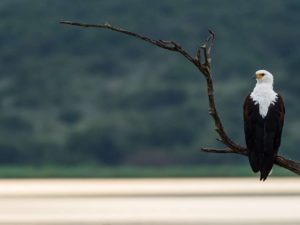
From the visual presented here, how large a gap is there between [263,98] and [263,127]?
0.92 feet

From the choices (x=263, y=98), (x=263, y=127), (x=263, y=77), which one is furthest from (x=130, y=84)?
(x=263, y=127)

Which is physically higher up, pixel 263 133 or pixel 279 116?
pixel 279 116

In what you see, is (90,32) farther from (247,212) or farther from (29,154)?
(247,212)

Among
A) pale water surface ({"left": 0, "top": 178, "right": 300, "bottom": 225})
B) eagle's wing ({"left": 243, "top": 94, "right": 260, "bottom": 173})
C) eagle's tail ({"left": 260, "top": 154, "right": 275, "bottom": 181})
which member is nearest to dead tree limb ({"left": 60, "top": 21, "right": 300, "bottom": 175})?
eagle's tail ({"left": 260, "top": 154, "right": 275, "bottom": 181})

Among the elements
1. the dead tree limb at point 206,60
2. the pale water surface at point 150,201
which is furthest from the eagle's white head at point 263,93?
the pale water surface at point 150,201

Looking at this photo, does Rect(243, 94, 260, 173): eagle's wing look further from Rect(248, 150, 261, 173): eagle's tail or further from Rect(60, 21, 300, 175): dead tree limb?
Rect(60, 21, 300, 175): dead tree limb

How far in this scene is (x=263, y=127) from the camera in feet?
39.9

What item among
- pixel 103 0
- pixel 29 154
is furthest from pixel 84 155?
pixel 103 0

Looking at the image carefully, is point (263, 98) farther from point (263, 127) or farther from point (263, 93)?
point (263, 127)

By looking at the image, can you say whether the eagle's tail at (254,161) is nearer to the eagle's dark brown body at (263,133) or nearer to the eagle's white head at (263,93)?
the eagle's dark brown body at (263,133)

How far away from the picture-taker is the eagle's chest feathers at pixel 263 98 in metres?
12.1


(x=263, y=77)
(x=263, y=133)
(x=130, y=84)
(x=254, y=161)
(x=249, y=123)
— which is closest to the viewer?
(x=254, y=161)

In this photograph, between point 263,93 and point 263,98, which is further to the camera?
point 263,93

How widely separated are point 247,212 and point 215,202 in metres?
10.7
